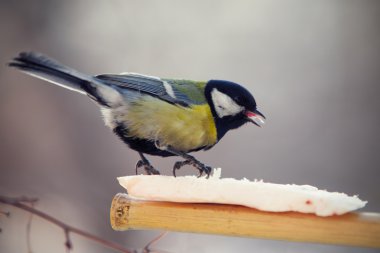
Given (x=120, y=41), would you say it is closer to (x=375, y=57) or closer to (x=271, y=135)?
(x=271, y=135)

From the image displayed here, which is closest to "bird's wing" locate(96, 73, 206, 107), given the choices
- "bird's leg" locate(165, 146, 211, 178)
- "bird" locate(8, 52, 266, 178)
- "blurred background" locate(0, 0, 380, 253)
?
"bird" locate(8, 52, 266, 178)

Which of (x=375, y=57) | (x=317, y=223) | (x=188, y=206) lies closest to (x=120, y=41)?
(x=375, y=57)

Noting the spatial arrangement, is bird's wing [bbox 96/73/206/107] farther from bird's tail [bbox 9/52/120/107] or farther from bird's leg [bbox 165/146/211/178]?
bird's leg [bbox 165/146/211/178]

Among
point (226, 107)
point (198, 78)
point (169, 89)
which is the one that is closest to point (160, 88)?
point (169, 89)

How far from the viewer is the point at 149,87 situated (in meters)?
1.27

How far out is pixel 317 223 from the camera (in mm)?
830

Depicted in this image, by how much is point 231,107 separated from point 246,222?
47 cm

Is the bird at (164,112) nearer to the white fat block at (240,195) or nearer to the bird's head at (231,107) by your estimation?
the bird's head at (231,107)

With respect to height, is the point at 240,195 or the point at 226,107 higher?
the point at 226,107

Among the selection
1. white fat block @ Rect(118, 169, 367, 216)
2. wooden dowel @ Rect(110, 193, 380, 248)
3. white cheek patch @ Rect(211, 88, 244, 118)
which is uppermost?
white cheek patch @ Rect(211, 88, 244, 118)

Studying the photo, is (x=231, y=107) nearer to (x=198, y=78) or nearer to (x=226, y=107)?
(x=226, y=107)

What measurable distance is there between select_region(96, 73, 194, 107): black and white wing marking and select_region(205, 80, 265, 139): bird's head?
7 centimetres

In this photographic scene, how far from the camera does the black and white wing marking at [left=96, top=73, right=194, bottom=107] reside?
123 centimetres

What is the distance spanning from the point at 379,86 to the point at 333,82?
0.22 metres
